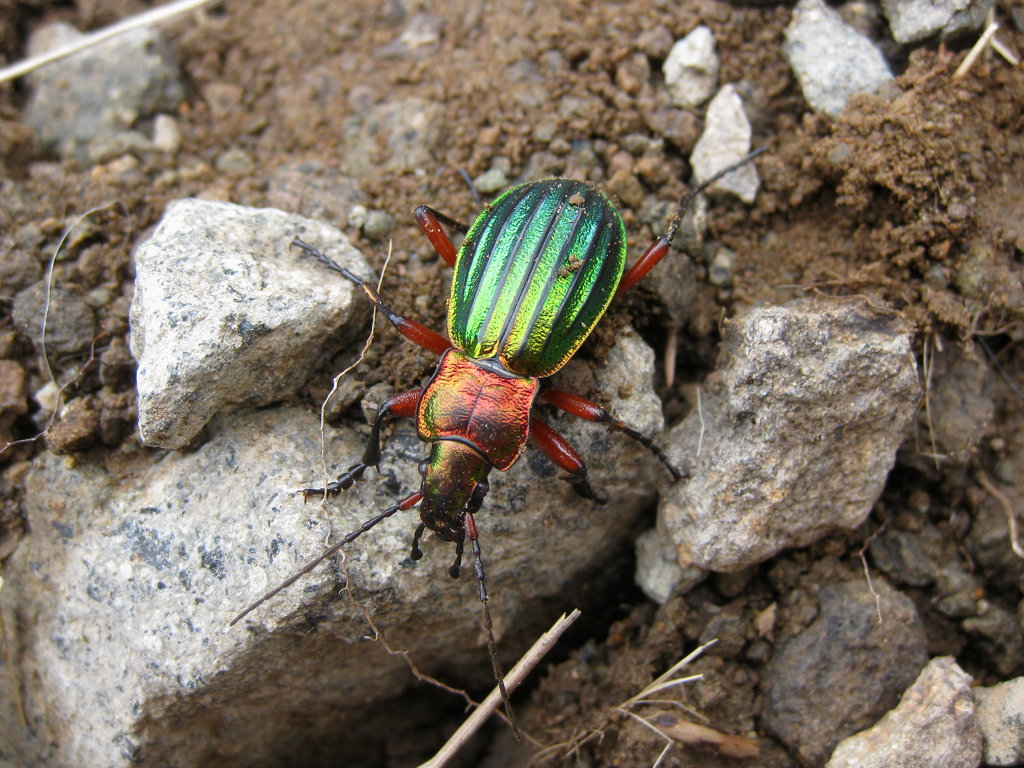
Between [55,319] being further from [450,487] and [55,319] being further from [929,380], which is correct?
[929,380]

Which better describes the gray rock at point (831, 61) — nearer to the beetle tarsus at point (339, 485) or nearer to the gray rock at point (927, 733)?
the gray rock at point (927, 733)

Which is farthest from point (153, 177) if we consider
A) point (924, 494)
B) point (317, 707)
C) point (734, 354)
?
point (924, 494)

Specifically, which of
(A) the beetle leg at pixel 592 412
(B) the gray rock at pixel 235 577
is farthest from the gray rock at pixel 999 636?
(B) the gray rock at pixel 235 577

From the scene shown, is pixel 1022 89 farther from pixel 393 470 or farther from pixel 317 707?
pixel 317 707

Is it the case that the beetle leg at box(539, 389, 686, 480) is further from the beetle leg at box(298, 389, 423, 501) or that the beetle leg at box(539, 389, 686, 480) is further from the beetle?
the beetle leg at box(298, 389, 423, 501)

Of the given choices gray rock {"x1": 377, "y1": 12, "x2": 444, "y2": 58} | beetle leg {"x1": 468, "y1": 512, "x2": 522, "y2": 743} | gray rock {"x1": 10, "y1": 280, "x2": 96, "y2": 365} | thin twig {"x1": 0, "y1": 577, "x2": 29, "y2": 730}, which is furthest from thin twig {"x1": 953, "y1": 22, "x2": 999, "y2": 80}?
thin twig {"x1": 0, "y1": 577, "x2": 29, "y2": 730}

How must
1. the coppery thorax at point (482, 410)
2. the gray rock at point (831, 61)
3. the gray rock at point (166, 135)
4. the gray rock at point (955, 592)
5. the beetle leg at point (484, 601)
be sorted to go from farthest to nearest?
the gray rock at point (166, 135) < the gray rock at point (831, 61) < the gray rock at point (955, 592) < the coppery thorax at point (482, 410) < the beetle leg at point (484, 601)
